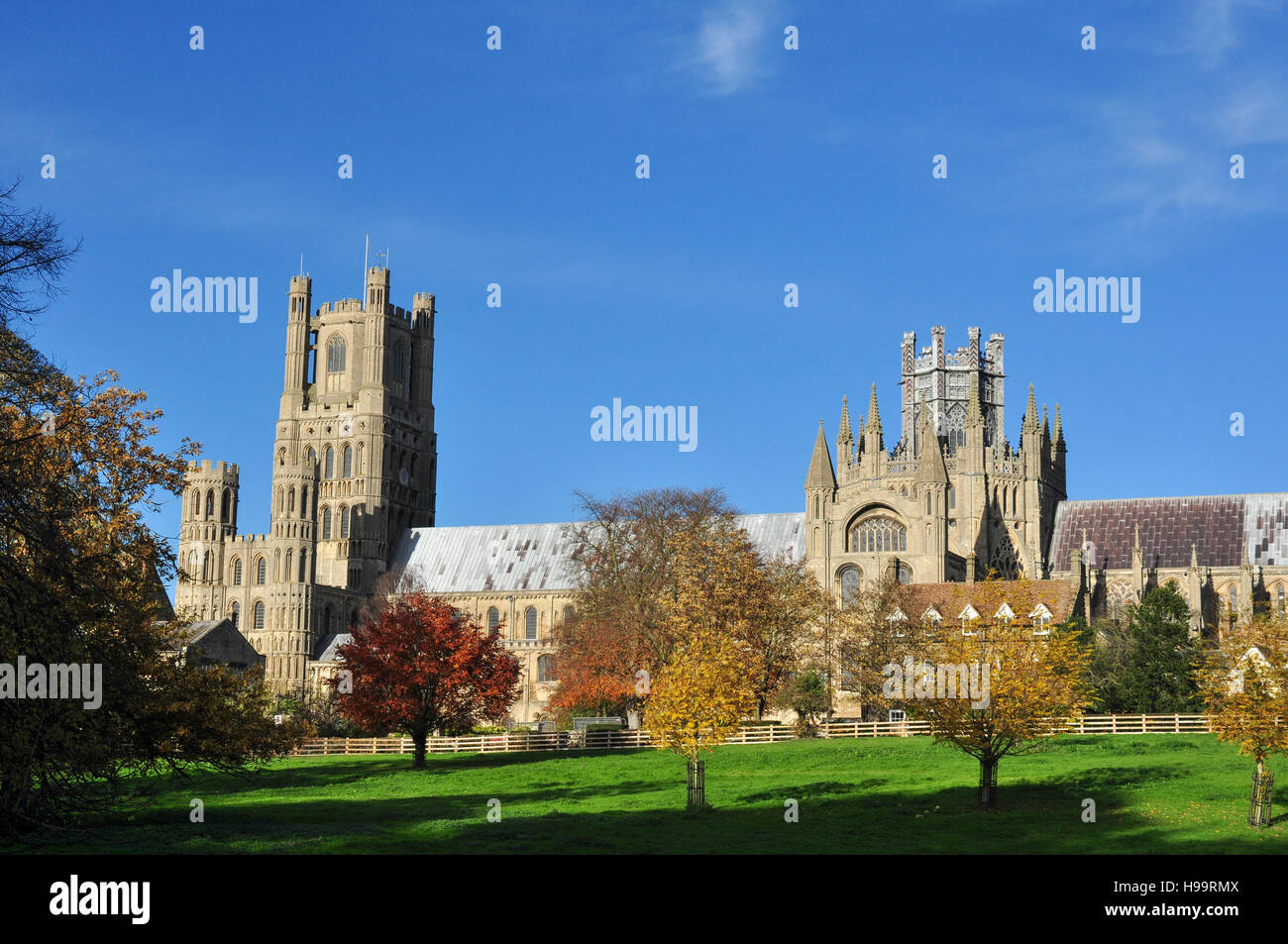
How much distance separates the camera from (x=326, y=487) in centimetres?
12019

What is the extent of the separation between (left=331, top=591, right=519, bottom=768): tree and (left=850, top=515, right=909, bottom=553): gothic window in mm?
32201

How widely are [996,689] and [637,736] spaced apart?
79.5 ft

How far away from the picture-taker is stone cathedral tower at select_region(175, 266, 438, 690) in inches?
4200

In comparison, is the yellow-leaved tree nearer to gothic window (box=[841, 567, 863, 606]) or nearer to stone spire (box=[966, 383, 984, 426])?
gothic window (box=[841, 567, 863, 606])

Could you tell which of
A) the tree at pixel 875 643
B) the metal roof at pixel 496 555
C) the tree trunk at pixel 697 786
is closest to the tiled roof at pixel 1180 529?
the metal roof at pixel 496 555

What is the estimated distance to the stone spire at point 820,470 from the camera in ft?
282

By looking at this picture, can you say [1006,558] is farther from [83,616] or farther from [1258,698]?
[83,616]

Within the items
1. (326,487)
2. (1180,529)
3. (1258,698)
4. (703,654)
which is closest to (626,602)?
(703,654)

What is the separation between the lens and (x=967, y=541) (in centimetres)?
9375

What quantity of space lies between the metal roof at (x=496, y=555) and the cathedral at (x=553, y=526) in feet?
0.52

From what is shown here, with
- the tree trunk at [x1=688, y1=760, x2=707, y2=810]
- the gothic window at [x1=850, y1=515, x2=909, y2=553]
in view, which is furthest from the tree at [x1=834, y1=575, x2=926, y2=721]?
the tree trunk at [x1=688, y1=760, x2=707, y2=810]
